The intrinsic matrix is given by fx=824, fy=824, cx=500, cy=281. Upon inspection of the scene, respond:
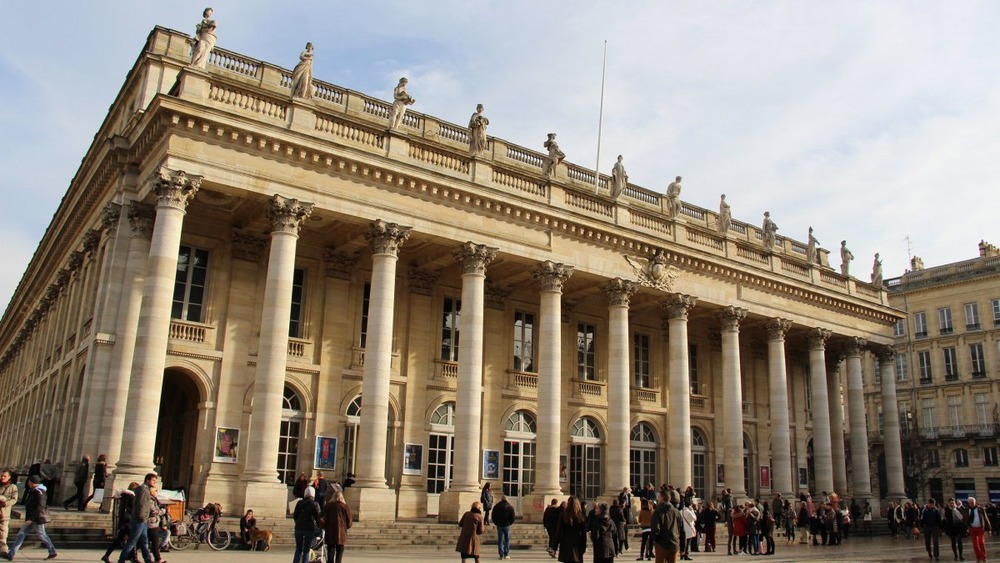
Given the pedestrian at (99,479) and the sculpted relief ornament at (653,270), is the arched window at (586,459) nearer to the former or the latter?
the sculpted relief ornament at (653,270)

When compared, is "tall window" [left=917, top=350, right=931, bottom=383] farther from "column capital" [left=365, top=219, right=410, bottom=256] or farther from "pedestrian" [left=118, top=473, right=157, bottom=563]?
"pedestrian" [left=118, top=473, right=157, bottom=563]

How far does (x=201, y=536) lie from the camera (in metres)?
15.2

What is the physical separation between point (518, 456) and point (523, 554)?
798 cm

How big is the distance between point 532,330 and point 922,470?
28.5 meters

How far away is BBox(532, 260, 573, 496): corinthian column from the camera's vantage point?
72.9 feet

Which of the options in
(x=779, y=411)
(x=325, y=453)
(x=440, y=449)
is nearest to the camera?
(x=325, y=453)

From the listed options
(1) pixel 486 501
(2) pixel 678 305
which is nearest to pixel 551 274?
(2) pixel 678 305

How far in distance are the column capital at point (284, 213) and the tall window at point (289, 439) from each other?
15.4ft

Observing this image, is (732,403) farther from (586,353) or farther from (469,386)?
(469,386)

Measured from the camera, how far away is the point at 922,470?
4366 centimetres

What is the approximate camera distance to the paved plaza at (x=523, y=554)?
13273mm

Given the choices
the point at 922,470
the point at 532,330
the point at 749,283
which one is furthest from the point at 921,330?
the point at 532,330

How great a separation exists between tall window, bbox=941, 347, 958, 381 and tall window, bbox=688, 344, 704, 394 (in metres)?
22.4

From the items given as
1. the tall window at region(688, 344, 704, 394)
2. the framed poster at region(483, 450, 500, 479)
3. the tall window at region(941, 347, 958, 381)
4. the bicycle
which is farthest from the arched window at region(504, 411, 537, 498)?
the tall window at region(941, 347, 958, 381)
